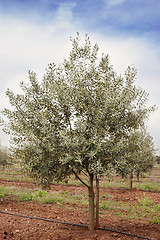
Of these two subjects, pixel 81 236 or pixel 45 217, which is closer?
pixel 81 236

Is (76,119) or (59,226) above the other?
(76,119)

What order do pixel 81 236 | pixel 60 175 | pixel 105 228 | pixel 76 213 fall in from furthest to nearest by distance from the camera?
1. pixel 76 213
2. pixel 105 228
3. pixel 81 236
4. pixel 60 175

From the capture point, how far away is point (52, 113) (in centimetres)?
782

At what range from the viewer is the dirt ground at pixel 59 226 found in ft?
26.7

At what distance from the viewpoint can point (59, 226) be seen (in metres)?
9.44

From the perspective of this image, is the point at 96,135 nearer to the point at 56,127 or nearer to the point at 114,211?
the point at 56,127

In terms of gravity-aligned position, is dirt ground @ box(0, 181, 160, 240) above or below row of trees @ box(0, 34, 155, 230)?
below

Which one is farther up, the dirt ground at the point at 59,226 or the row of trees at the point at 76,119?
the row of trees at the point at 76,119

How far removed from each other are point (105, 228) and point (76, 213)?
9.12 feet

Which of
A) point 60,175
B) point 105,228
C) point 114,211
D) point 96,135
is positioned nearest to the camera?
point 96,135

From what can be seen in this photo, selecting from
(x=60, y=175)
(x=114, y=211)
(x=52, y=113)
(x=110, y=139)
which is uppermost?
(x=52, y=113)

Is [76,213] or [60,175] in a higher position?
[60,175]

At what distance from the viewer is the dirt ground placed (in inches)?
320

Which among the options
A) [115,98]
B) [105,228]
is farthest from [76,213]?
[115,98]
